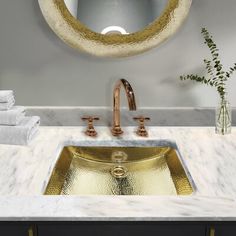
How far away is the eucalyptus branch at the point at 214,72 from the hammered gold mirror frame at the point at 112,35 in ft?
0.41

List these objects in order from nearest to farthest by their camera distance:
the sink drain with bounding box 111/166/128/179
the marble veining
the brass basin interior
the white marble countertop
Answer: the white marble countertop < the brass basin interior < the sink drain with bounding box 111/166/128/179 < the marble veining

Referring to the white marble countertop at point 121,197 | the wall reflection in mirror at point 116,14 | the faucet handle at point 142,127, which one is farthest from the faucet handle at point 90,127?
the wall reflection in mirror at point 116,14

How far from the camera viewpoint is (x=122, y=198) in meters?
1.06

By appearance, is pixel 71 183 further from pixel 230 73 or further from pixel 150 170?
pixel 230 73

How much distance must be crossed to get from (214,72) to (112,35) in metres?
0.42

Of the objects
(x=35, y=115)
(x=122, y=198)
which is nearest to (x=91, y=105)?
(x=35, y=115)

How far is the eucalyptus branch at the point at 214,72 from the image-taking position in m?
1.51

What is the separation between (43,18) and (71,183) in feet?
2.12

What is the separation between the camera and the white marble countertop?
99 centimetres

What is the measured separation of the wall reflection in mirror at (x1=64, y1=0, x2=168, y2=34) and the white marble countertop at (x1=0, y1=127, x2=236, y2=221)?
0.38 m

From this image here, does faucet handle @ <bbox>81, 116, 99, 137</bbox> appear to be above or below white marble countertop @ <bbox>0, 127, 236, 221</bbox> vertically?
above
